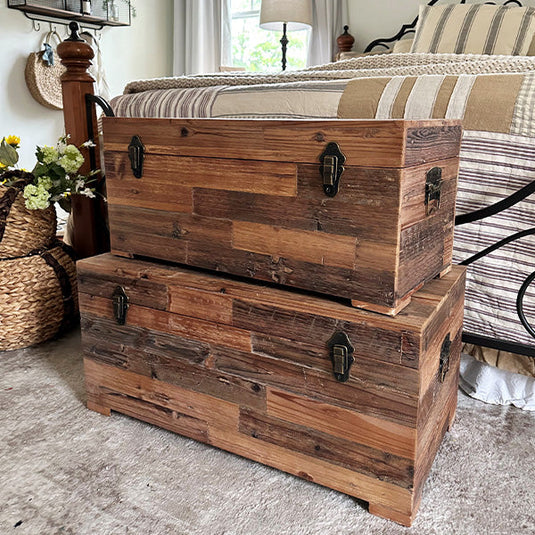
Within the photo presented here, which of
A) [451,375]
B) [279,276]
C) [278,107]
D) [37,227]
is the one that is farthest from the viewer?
[37,227]

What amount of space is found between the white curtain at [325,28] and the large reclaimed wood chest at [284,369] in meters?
3.07

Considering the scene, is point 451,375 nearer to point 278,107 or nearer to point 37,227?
point 278,107

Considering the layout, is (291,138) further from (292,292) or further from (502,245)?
(502,245)

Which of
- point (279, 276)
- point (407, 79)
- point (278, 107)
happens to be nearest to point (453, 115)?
point (407, 79)

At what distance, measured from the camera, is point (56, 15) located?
3777 mm

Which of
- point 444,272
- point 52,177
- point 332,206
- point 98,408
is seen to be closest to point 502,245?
point 444,272

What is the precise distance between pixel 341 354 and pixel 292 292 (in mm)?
172

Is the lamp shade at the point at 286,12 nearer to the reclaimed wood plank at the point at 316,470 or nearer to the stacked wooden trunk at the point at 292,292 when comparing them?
the stacked wooden trunk at the point at 292,292

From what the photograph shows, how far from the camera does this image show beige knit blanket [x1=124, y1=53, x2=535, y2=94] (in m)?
1.63

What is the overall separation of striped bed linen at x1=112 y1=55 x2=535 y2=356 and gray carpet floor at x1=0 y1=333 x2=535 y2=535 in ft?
1.00

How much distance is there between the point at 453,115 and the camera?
4.48 feet

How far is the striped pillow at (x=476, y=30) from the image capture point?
2865 mm

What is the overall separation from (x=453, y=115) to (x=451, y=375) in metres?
0.62

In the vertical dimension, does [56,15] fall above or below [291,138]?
above
